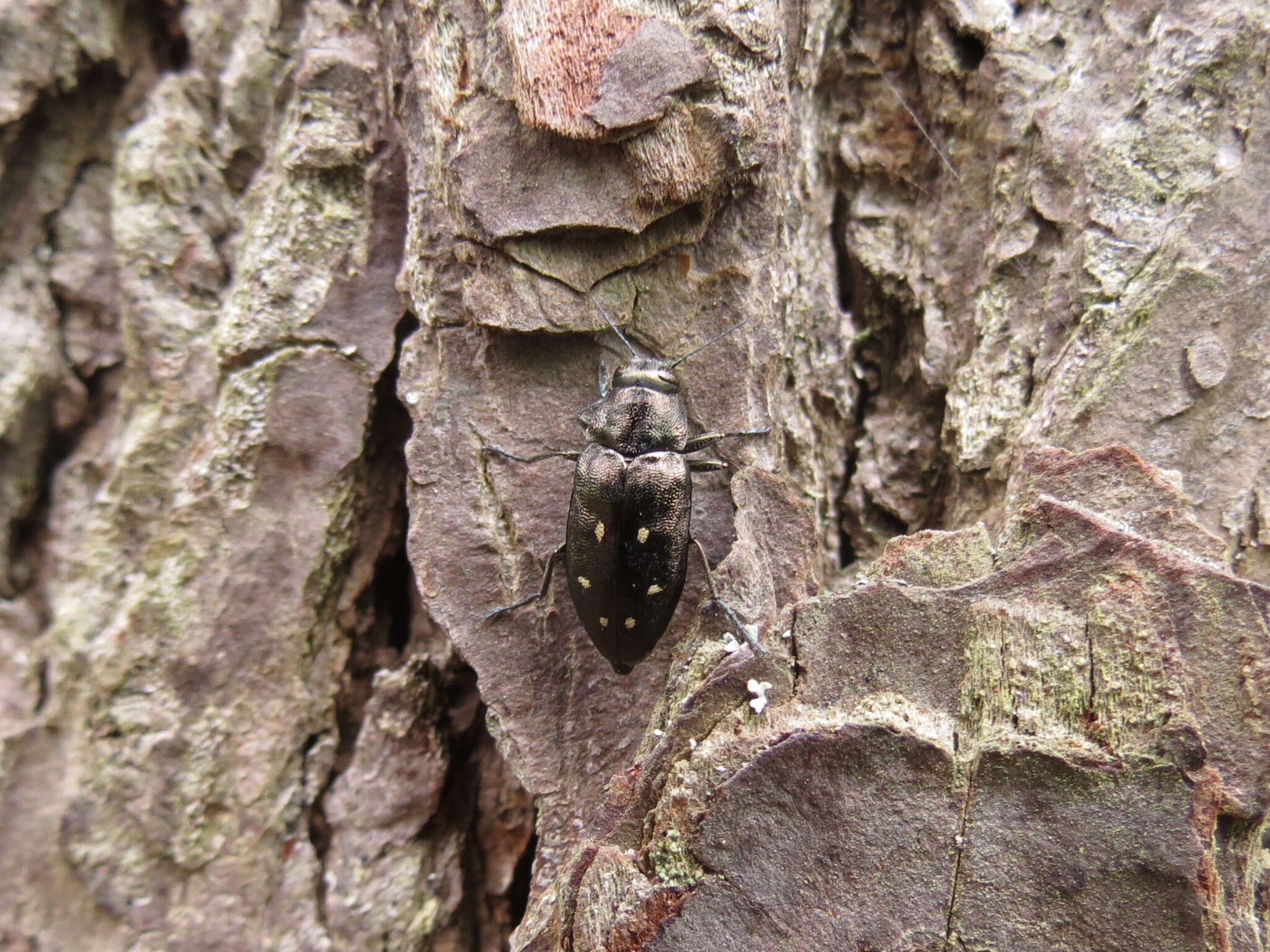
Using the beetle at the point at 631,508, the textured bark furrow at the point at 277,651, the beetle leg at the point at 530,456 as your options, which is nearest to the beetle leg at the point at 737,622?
the beetle at the point at 631,508

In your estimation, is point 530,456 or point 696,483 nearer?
point 530,456

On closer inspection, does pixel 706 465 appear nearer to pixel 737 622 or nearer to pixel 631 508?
pixel 631 508

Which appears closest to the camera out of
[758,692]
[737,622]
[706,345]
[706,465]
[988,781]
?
[988,781]

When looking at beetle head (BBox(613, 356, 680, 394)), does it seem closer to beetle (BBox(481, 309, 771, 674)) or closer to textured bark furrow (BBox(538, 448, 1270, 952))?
beetle (BBox(481, 309, 771, 674))

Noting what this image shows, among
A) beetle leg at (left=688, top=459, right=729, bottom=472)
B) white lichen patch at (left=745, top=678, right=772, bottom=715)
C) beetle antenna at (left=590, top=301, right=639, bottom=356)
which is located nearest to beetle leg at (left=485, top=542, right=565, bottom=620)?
beetle leg at (left=688, top=459, right=729, bottom=472)

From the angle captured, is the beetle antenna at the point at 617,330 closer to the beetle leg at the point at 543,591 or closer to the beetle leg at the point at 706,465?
the beetle leg at the point at 706,465


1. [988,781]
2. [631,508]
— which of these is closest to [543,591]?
[631,508]
